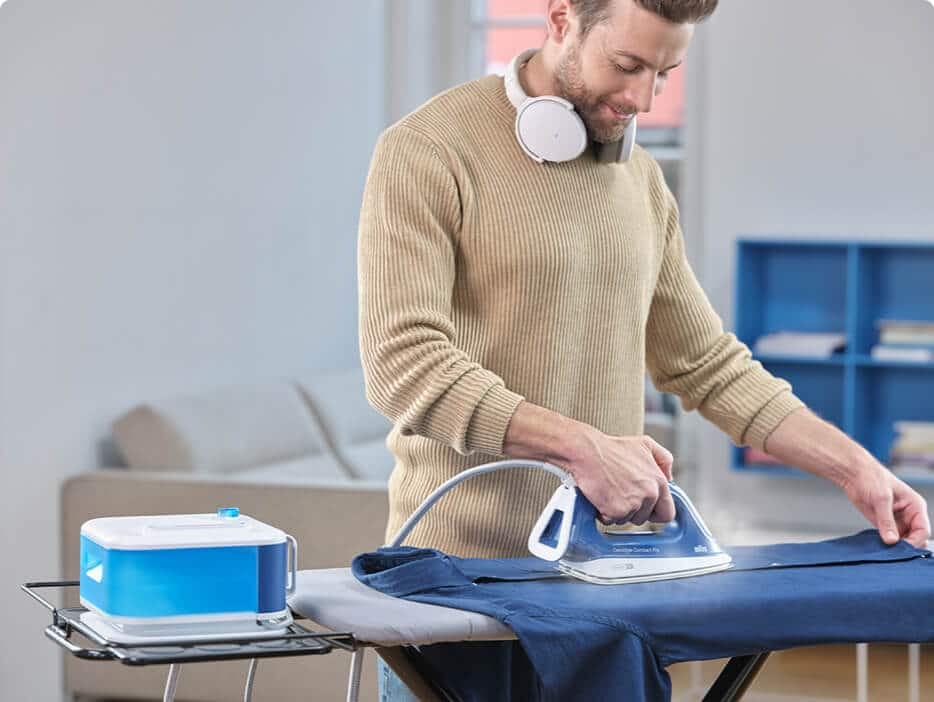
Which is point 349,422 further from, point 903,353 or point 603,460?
point 603,460

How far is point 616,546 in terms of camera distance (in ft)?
4.81

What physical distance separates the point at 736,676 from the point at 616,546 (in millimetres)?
210

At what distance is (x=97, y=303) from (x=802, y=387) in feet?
8.93

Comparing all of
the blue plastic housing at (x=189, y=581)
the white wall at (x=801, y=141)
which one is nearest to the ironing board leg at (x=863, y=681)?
the white wall at (x=801, y=141)

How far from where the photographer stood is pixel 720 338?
6.04 feet

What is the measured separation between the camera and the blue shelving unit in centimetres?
496

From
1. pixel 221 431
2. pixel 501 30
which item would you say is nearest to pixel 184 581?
pixel 221 431

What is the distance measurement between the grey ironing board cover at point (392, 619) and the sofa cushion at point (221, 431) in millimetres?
2088

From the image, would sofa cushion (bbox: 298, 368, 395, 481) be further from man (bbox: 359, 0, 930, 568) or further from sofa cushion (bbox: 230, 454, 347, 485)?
man (bbox: 359, 0, 930, 568)

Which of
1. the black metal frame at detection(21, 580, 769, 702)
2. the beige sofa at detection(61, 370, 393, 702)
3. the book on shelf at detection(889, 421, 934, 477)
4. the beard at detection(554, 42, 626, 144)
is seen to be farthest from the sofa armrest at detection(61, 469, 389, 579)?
the book on shelf at detection(889, 421, 934, 477)

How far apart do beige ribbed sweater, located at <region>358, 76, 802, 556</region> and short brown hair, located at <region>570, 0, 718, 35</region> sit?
→ 14 cm

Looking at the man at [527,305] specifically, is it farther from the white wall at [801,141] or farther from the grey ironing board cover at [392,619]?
the white wall at [801,141]

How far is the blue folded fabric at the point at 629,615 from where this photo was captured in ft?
4.16

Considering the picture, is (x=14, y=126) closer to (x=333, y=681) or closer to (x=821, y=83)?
(x=333, y=681)
